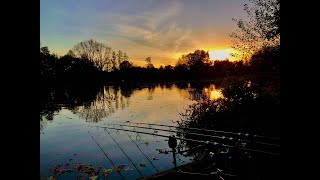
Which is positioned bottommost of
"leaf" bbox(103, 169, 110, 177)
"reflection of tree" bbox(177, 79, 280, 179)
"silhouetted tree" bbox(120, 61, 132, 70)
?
"leaf" bbox(103, 169, 110, 177)

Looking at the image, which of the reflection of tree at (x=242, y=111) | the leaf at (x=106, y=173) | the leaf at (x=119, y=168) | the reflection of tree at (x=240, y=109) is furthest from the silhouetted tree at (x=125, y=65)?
the leaf at (x=106, y=173)

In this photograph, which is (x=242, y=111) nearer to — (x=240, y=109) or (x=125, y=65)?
(x=240, y=109)

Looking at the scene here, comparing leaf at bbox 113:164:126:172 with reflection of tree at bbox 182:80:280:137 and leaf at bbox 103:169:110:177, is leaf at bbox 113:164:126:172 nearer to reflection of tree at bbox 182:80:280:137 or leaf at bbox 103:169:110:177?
leaf at bbox 103:169:110:177

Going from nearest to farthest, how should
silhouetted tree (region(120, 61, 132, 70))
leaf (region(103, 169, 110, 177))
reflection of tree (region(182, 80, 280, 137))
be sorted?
leaf (region(103, 169, 110, 177))
reflection of tree (region(182, 80, 280, 137))
silhouetted tree (region(120, 61, 132, 70))

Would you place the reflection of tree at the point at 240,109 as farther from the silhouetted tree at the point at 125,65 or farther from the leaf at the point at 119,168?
the silhouetted tree at the point at 125,65

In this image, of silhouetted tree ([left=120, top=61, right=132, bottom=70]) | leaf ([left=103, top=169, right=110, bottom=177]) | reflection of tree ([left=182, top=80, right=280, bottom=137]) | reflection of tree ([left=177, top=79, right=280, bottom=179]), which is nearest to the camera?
leaf ([left=103, top=169, right=110, bottom=177])

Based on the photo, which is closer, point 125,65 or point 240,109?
point 240,109

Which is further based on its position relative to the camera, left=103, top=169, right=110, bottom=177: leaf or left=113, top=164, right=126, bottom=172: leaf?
left=113, top=164, right=126, bottom=172: leaf

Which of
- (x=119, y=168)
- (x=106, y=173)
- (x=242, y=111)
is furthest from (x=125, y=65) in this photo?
(x=106, y=173)

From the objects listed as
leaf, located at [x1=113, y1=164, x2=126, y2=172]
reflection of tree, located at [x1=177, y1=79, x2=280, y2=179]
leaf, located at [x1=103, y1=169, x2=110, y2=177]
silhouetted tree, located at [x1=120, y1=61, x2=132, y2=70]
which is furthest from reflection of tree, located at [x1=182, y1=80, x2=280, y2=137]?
silhouetted tree, located at [x1=120, y1=61, x2=132, y2=70]

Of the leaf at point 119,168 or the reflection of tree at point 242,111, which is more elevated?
the reflection of tree at point 242,111

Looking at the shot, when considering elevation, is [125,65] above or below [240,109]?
above
